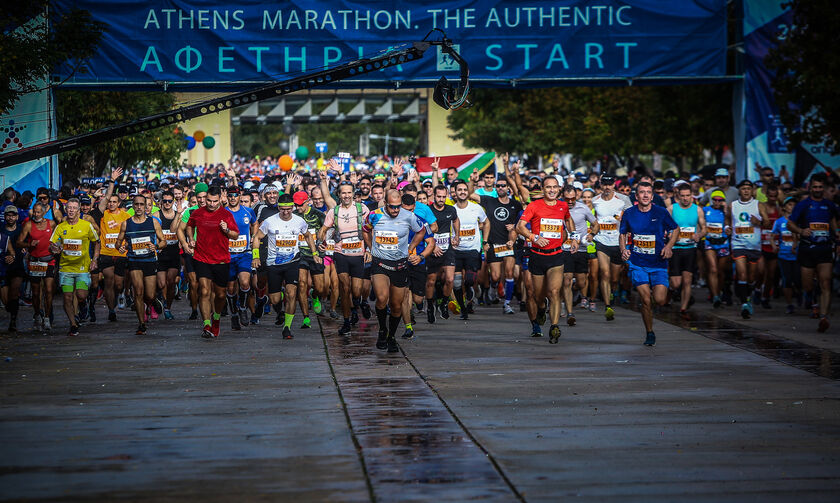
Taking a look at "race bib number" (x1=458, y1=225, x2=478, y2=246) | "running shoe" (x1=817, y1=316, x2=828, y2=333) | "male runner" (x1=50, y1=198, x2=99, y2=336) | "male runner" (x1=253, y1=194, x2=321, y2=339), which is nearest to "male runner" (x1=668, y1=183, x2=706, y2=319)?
"running shoe" (x1=817, y1=316, x2=828, y2=333)

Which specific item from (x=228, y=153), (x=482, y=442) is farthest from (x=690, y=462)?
(x=228, y=153)

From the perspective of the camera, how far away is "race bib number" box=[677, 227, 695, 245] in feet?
60.7

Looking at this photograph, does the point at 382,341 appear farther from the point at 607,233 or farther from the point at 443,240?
the point at 607,233

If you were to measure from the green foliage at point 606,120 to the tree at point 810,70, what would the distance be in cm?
890

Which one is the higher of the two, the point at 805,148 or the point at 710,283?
the point at 805,148

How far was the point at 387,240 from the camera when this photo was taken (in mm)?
14195

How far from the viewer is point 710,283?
19.6 m

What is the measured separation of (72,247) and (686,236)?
898 cm

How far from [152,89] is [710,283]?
37.8ft

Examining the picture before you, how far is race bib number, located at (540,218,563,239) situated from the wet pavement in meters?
1.31

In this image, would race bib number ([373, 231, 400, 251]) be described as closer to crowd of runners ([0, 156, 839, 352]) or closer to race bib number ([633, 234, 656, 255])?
crowd of runners ([0, 156, 839, 352])

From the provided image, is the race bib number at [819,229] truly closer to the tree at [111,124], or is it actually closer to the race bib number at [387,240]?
the race bib number at [387,240]

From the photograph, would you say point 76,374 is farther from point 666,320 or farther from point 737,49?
point 737,49

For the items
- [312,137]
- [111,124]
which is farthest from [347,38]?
[312,137]
